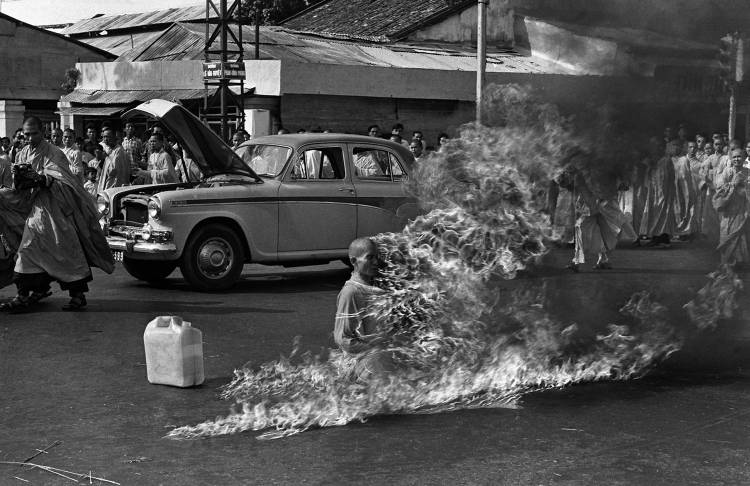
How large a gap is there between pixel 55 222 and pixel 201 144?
250 centimetres

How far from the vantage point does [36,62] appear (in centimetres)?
3459

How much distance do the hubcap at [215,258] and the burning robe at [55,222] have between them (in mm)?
1681

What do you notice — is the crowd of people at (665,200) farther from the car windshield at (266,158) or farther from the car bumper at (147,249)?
the car bumper at (147,249)

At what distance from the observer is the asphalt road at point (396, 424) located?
16.1 ft

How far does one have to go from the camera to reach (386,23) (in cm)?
3503

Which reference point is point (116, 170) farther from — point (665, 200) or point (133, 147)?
point (665, 200)

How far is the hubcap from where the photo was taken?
37.8ft

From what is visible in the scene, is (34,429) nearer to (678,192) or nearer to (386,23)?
(678,192)

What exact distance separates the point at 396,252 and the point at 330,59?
915 inches

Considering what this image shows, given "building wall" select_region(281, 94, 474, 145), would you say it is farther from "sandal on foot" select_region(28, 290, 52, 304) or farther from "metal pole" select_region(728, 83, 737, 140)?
"metal pole" select_region(728, 83, 737, 140)

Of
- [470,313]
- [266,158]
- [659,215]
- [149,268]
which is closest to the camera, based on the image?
[470,313]

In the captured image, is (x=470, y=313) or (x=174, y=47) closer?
(x=470, y=313)

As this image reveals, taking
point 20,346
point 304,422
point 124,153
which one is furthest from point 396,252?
point 124,153

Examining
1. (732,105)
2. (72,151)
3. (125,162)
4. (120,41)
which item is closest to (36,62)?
→ (120,41)
